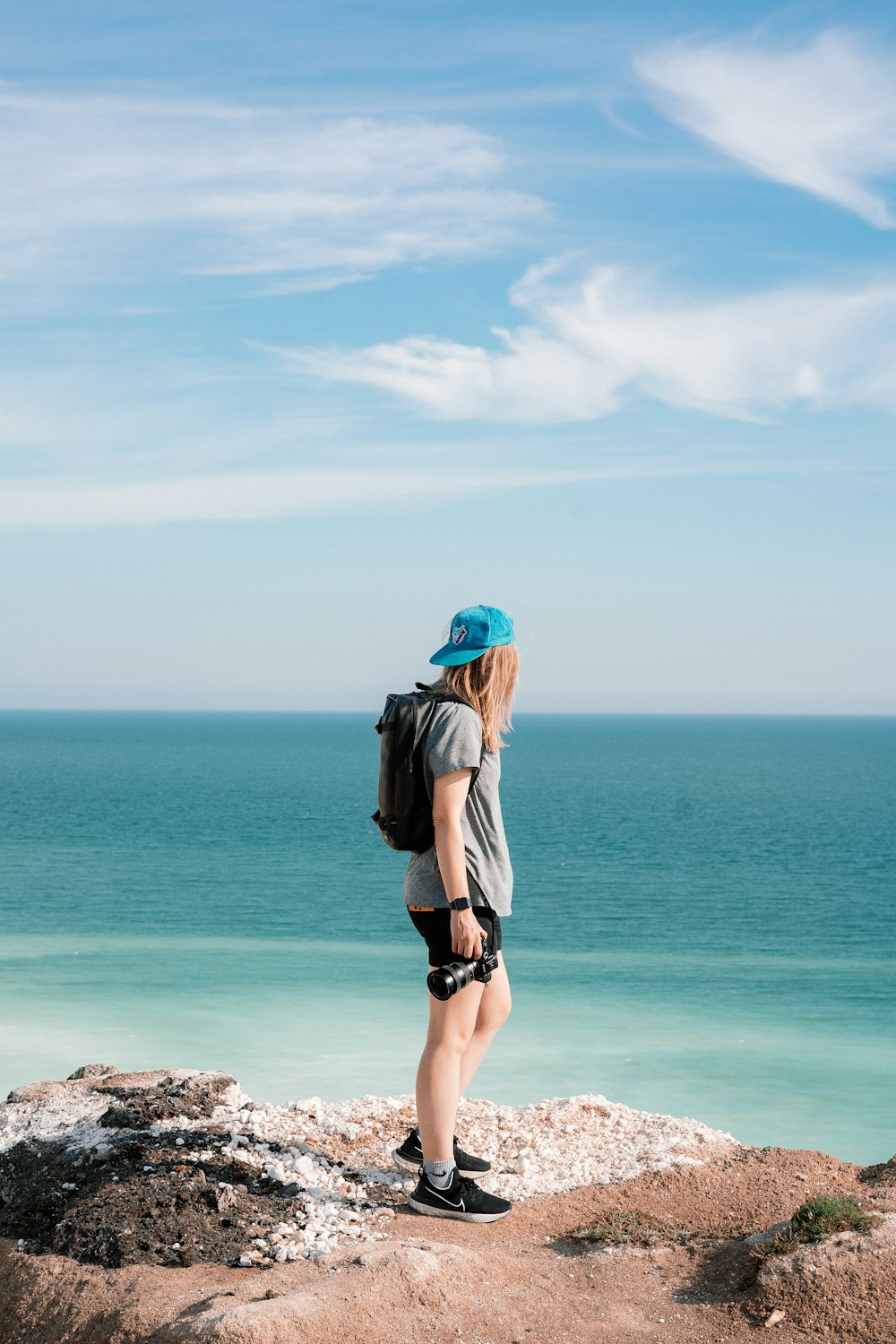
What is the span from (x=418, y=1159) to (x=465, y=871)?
5.52 ft

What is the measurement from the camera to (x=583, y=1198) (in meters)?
5.23

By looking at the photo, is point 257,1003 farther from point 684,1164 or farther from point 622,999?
point 684,1164

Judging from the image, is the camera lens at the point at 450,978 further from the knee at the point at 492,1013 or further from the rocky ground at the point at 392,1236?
the rocky ground at the point at 392,1236

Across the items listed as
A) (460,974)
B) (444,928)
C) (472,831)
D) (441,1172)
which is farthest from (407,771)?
(441,1172)

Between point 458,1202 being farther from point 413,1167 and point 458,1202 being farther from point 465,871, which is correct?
point 465,871

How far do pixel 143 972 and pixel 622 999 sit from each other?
33.4ft

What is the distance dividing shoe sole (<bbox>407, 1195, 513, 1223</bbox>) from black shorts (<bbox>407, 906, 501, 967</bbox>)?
3.46 feet

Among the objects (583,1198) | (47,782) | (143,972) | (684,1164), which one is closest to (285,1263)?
(583,1198)

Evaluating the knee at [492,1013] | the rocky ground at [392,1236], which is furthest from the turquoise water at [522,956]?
the knee at [492,1013]

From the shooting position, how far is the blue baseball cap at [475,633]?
4688 mm

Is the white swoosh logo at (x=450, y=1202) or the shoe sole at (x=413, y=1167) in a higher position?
the white swoosh logo at (x=450, y=1202)

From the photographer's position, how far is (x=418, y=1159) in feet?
17.6

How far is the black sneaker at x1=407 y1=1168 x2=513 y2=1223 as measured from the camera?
4887 millimetres

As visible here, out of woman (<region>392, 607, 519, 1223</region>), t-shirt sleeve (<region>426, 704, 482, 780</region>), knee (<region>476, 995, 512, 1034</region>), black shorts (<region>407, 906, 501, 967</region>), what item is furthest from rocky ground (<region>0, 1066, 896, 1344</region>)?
t-shirt sleeve (<region>426, 704, 482, 780</region>)
